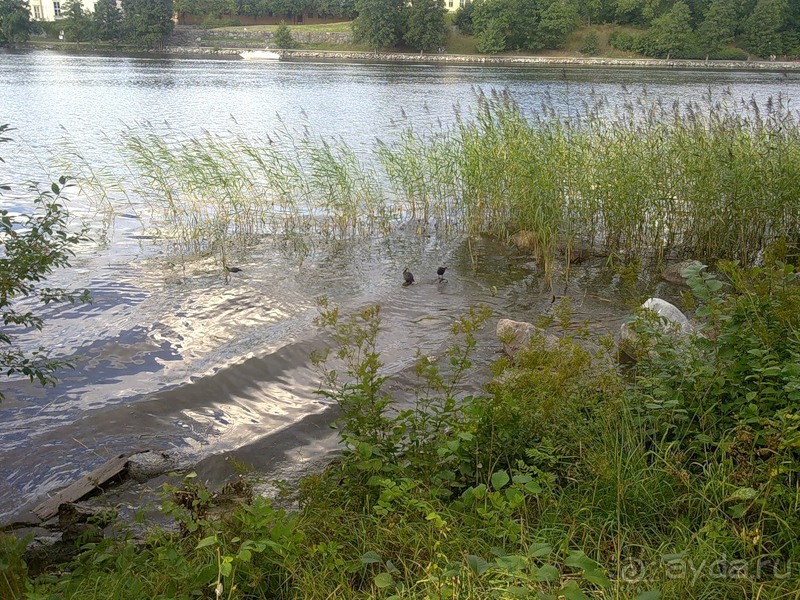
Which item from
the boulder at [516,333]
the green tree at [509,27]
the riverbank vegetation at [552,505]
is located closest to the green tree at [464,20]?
the green tree at [509,27]

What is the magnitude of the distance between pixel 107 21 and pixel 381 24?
4664cm

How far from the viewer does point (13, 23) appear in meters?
98.8

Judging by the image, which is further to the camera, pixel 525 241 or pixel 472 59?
pixel 472 59

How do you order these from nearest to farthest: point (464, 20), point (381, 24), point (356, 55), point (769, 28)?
point (769, 28)
point (356, 55)
point (381, 24)
point (464, 20)

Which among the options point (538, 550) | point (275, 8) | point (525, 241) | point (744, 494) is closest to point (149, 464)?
point (538, 550)

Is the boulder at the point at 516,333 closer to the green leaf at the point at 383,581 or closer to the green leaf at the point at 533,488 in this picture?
the green leaf at the point at 533,488

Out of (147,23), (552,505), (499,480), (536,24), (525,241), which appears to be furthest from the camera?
(147,23)

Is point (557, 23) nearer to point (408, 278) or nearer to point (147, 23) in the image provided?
point (147, 23)

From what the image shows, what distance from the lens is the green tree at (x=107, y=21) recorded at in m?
110

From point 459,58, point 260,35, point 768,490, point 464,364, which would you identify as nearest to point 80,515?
point 464,364

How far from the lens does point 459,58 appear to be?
319 ft

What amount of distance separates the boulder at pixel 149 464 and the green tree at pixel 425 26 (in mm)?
109993

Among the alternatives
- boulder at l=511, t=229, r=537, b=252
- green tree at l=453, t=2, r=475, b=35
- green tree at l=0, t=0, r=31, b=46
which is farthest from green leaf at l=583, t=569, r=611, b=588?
green tree at l=453, t=2, r=475, b=35

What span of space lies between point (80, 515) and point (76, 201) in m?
13.3
